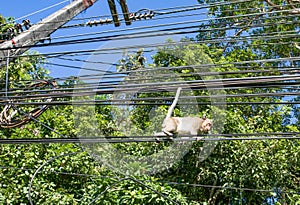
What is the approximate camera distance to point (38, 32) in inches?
126

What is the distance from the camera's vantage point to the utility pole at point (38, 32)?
305cm

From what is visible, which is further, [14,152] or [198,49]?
[198,49]

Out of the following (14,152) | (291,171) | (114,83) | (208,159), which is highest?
(114,83)

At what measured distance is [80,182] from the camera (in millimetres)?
5664

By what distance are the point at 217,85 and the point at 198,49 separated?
4.59 meters

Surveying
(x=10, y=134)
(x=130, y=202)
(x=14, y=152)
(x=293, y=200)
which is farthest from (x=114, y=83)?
(x=10, y=134)

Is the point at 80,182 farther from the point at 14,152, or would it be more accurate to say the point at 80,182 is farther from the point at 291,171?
the point at 291,171

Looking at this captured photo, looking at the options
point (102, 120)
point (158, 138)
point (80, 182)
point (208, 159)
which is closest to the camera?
point (158, 138)

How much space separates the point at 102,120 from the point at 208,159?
65.7 inches

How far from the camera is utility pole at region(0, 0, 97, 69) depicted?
3.05 meters

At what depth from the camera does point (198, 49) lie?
698 centimetres

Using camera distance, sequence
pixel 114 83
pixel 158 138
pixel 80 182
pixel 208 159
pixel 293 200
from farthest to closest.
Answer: pixel 208 159 < pixel 80 182 < pixel 293 200 < pixel 114 83 < pixel 158 138

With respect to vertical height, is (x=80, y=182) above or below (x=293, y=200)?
above

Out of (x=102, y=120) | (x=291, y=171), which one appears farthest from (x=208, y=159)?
(x=102, y=120)
